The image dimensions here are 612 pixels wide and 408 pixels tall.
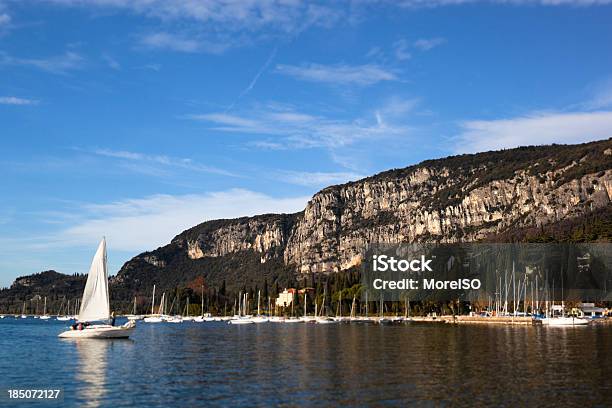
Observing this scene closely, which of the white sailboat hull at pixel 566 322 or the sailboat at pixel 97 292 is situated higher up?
the sailboat at pixel 97 292

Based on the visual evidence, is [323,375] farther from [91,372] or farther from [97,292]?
[97,292]

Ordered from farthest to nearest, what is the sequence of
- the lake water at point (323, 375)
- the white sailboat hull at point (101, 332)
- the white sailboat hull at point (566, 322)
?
the white sailboat hull at point (566, 322) < the white sailboat hull at point (101, 332) < the lake water at point (323, 375)

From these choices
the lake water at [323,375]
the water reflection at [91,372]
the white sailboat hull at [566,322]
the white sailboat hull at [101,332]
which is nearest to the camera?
the lake water at [323,375]

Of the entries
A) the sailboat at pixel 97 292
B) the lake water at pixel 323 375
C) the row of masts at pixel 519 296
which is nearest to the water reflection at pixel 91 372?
the lake water at pixel 323 375

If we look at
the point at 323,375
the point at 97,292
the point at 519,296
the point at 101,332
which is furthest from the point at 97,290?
the point at 519,296

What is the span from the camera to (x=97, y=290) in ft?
261

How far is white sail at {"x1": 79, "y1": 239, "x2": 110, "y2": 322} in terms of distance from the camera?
7919cm

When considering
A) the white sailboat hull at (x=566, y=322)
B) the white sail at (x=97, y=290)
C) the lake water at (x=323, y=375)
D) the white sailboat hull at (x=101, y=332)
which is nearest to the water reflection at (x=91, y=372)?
the lake water at (x=323, y=375)

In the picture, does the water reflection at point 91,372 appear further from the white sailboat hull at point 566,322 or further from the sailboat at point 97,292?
the white sailboat hull at point 566,322

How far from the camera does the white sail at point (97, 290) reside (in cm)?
7919

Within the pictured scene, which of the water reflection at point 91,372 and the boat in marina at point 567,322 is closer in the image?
the water reflection at point 91,372

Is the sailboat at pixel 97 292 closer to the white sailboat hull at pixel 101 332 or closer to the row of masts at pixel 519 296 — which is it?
the white sailboat hull at pixel 101 332

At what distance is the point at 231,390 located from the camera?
39438 millimetres

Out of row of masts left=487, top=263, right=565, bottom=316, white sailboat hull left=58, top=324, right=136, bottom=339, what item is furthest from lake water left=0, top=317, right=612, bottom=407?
row of masts left=487, top=263, right=565, bottom=316
